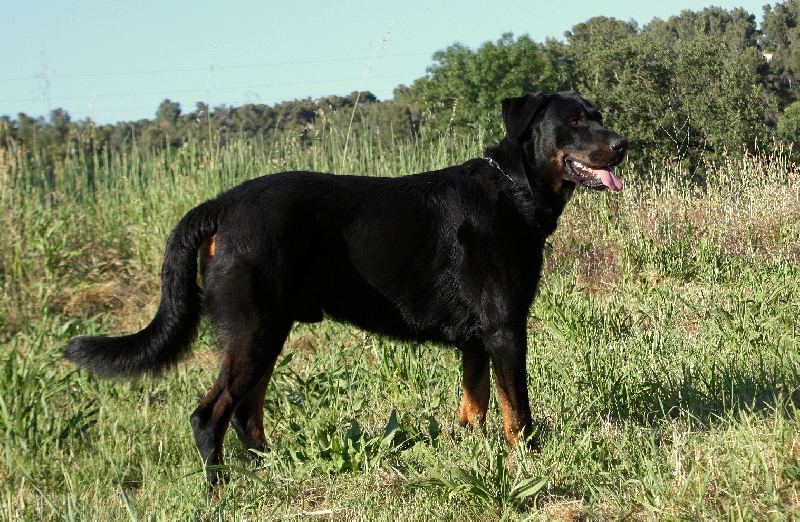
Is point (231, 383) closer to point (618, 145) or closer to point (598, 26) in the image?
point (618, 145)

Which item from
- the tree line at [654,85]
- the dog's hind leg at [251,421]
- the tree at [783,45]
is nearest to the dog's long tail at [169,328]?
the dog's hind leg at [251,421]

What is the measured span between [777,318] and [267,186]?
12.0ft

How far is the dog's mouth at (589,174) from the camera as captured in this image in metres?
4.27

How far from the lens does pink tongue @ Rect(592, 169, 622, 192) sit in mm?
4227

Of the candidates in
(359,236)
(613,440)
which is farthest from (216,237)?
(613,440)

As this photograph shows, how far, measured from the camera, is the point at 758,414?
3842 mm

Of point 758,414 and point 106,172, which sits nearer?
point 758,414

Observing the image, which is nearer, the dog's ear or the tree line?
the dog's ear

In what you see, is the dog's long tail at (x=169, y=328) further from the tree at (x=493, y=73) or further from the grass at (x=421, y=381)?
the tree at (x=493, y=73)

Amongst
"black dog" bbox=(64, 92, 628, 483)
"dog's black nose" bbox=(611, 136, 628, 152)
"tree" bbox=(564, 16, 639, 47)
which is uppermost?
"tree" bbox=(564, 16, 639, 47)

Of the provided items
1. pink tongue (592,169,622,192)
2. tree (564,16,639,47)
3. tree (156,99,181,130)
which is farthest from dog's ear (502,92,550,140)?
tree (564,16,639,47)

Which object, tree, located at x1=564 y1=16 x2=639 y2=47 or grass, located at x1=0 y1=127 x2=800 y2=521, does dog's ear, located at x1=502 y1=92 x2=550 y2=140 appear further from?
tree, located at x1=564 y1=16 x2=639 y2=47

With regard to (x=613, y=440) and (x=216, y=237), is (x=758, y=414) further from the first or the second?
(x=216, y=237)

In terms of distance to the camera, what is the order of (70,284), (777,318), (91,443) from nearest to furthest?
1. (91,443)
2. (777,318)
3. (70,284)
